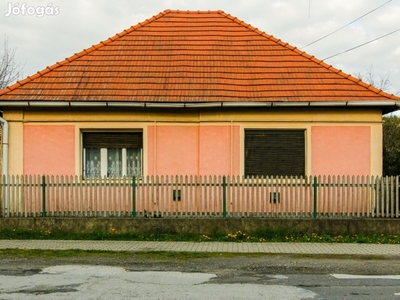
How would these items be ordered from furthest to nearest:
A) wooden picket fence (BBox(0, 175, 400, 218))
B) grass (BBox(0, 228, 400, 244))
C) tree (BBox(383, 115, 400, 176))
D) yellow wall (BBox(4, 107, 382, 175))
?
tree (BBox(383, 115, 400, 176)), yellow wall (BBox(4, 107, 382, 175)), wooden picket fence (BBox(0, 175, 400, 218)), grass (BBox(0, 228, 400, 244))

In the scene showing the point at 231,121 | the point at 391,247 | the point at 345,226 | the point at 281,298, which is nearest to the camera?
Answer: the point at 281,298

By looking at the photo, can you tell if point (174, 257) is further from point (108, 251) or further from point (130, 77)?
point (130, 77)

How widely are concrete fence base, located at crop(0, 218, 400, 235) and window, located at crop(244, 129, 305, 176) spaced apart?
6.85ft

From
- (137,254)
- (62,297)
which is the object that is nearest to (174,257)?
(137,254)

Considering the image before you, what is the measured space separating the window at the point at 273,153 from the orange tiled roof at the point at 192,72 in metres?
1.01

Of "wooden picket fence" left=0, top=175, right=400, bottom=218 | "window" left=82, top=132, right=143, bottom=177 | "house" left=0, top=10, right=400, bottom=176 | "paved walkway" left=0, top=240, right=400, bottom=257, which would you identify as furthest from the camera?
"window" left=82, top=132, right=143, bottom=177

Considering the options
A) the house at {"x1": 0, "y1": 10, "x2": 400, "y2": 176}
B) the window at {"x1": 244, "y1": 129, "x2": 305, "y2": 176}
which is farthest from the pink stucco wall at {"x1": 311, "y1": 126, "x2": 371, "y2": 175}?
the window at {"x1": 244, "y1": 129, "x2": 305, "y2": 176}

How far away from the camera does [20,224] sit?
43.4ft

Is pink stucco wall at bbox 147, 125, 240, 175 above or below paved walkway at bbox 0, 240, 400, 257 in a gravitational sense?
above

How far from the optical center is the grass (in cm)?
1267

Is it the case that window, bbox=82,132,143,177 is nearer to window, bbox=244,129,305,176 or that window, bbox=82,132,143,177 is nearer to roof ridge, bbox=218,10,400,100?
window, bbox=244,129,305,176

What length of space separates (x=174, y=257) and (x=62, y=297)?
3.81 metres

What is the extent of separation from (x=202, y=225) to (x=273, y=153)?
3.11m

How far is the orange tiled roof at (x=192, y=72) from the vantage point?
14.7 m
